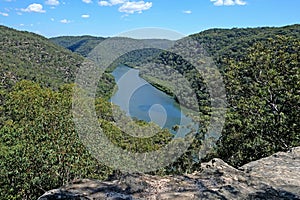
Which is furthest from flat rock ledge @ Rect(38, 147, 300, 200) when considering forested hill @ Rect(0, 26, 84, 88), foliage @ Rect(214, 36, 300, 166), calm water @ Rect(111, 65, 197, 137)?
forested hill @ Rect(0, 26, 84, 88)

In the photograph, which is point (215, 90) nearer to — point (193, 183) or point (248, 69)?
point (248, 69)

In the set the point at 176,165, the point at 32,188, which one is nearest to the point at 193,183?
the point at 32,188

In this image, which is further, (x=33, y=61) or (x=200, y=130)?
(x=33, y=61)

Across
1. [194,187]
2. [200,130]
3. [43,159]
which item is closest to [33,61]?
[43,159]

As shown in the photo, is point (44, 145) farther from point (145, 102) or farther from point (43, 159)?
point (145, 102)

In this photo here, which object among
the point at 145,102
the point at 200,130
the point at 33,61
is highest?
the point at 33,61

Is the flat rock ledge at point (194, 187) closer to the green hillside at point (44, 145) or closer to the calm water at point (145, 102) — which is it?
the green hillside at point (44, 145)

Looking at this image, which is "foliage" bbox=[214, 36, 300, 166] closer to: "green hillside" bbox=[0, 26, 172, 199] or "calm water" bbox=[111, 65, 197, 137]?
"green hillside" bbox=[0, 26, 172, 199]
